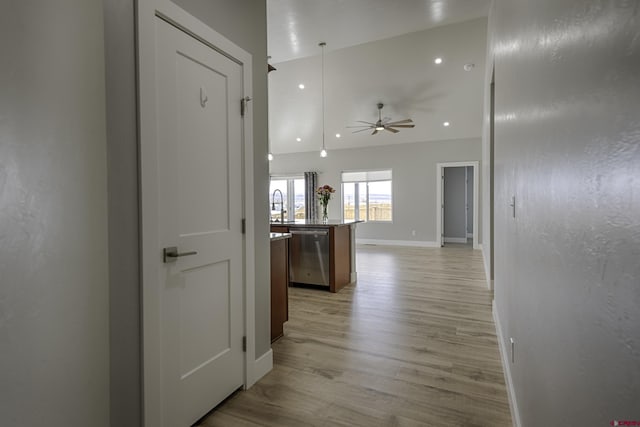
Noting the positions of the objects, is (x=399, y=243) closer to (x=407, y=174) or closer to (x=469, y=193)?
(x=407, y=174)

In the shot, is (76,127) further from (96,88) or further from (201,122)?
(201,122)

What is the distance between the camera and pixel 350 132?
29.2 ft

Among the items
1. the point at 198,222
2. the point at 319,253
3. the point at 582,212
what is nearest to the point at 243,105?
the point at 198,222

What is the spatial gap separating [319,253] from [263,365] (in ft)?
7.67

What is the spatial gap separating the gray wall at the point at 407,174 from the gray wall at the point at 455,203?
1.59m

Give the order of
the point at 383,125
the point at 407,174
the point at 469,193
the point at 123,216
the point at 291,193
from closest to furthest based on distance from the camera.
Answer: the point at 123,216, the point at 383,125, the point at 407,174, the point at 469,193, the point at 291,193

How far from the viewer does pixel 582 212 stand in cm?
76

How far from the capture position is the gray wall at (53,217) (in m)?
1.04

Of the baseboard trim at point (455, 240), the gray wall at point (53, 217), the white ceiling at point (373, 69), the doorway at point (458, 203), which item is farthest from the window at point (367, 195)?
the gray wall at point (53, 217)

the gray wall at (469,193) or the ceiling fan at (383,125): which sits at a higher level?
the ceiling fan at (383,125)

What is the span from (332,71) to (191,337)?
19.7 feet

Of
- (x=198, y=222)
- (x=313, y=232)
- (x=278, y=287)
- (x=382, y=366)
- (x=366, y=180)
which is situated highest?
(x=366, y=180)

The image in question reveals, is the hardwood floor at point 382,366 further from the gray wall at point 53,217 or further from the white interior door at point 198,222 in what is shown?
the gray wall at point 53,217

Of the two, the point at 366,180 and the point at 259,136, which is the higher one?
the point at 366,180
